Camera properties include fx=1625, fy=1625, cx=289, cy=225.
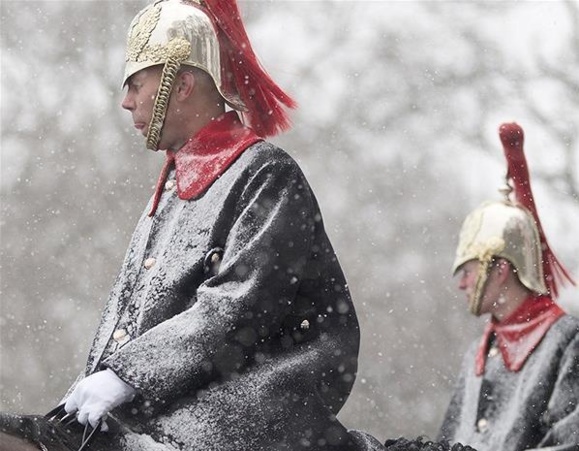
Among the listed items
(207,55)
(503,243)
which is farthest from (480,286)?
(207,55)

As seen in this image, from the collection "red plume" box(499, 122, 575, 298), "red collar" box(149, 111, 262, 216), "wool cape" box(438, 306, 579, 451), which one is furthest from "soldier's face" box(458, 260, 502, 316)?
"red collar" box(149, 111, 262, 216)

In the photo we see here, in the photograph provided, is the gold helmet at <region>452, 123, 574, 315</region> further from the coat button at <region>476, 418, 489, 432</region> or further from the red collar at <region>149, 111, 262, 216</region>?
the red collar at <region>149, 111, 262, 216</region>

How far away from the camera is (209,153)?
457cm

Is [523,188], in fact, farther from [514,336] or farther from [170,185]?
[170,185]

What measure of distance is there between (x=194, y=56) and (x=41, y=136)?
45.0 ft

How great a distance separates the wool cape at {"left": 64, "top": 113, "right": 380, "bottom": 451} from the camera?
4.13 metres

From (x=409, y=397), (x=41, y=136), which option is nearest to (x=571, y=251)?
(x=409, y=397)

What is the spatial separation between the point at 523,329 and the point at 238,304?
2.26m

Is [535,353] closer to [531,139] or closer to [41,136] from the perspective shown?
[531,139]

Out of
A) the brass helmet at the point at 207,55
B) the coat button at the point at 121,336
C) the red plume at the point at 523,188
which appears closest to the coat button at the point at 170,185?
the brass helmet at the point at 207,55

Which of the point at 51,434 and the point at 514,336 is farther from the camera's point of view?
the point at 514,336

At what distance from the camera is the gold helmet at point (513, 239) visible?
20.9 feet

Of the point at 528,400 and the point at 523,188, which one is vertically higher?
the point at 523,188

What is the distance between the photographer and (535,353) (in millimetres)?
6059
